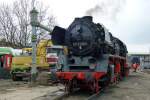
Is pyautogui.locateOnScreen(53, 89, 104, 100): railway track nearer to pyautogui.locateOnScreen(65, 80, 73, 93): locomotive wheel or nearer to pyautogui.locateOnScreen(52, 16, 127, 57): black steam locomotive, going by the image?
pyautogui.locateOnScreen(65, 80, 73, 93): locomotive wheel

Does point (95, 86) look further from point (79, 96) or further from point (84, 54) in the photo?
point (84, 54)

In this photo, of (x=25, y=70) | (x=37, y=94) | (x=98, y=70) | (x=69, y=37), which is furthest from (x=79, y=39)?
(x=25, y=70)

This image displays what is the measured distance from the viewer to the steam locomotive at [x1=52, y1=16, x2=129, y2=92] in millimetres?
18891

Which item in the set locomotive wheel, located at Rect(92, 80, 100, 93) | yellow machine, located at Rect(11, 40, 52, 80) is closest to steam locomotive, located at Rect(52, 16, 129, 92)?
locomotive wheel, located at Rect(92, 80, 100, 93)

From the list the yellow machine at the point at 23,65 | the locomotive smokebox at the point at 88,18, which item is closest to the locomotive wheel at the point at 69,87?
the locomotive smokebox at the point at 88,18

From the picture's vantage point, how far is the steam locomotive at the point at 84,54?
18891 mm

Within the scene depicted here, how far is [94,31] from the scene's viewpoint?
63.7ft

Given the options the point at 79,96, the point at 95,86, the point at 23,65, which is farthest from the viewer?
the point at 23,65

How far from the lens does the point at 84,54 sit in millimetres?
19516

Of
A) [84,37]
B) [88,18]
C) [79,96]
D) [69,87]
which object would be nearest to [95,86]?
[79,96]

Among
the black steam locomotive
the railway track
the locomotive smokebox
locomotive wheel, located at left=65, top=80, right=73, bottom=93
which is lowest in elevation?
the railway track

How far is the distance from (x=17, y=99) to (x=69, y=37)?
4.31 m

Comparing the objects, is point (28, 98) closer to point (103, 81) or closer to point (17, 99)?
point (17, 99)

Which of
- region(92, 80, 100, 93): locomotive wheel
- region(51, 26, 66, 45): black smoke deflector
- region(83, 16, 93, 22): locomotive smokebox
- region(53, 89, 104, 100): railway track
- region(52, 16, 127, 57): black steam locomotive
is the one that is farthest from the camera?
region(51, 26, 66, 45): black smoke deflector
